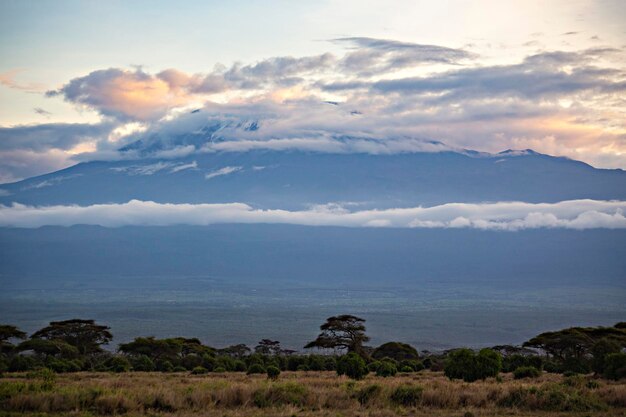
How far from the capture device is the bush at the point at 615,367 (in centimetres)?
2294

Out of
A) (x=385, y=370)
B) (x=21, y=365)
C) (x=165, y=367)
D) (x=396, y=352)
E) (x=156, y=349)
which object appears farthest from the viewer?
(x=396, y=352)

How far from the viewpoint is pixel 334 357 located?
36906 millimetres

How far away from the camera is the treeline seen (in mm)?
24234

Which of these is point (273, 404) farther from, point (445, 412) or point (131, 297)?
point (131, 297)

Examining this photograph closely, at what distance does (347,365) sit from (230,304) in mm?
119882

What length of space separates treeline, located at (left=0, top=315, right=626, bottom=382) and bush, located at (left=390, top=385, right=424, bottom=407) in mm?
6012

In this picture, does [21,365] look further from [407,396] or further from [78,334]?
[407,396]

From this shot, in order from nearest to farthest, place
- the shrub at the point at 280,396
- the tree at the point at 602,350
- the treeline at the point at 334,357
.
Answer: the shrub at the point at 280,396, the treeline at the point at 334,357, the tree at the point at 602,350

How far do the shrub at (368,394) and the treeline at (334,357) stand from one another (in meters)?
6.24

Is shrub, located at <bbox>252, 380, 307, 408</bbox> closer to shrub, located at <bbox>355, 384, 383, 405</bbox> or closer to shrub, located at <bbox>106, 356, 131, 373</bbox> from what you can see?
shrub, located at <bbox>355, 384, 383, 405</bbox>

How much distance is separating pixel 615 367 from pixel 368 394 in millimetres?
9620

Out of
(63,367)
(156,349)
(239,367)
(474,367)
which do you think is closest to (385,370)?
(474,367)

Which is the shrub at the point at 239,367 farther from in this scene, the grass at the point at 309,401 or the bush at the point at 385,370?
the grass at the point at 309,401

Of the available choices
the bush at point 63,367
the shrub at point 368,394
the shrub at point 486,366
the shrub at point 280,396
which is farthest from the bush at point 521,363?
the bush at point 63,367
